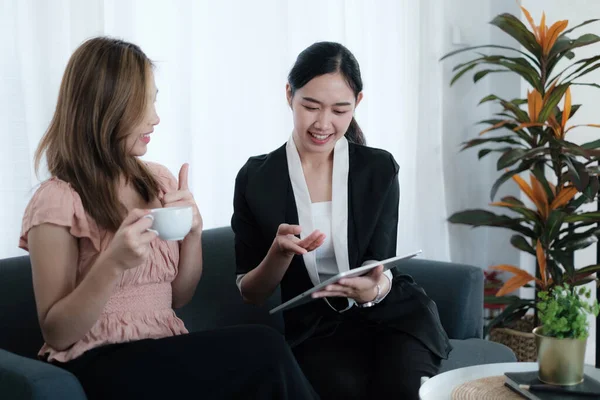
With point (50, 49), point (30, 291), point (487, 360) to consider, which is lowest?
point (487, 360)

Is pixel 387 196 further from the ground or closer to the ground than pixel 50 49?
closer to the ground

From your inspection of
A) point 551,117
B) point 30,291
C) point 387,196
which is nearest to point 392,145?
point 551,117

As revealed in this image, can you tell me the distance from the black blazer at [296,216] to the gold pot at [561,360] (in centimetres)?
48

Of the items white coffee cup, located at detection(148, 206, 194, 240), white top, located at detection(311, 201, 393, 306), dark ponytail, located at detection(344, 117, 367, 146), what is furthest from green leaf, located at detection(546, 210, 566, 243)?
white coffee cup, located at detection(148, 206, 194, 240)

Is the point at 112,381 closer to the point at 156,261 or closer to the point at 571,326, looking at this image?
the point at 156,261

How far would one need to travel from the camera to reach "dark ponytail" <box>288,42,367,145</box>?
195cm

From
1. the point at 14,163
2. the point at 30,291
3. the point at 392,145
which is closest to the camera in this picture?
the point at 30,291

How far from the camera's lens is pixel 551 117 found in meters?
3.08

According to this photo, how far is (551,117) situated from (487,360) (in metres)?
1.34

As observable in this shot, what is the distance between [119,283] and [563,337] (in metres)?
0.93

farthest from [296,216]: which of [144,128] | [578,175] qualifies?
[578,175]

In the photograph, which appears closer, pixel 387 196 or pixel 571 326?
pixel 571 326

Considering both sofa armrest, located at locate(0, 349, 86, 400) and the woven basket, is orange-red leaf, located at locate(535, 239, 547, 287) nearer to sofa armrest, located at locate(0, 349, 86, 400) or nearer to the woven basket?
the woven basket

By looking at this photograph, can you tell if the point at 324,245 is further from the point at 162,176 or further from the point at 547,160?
the point at 547,160
